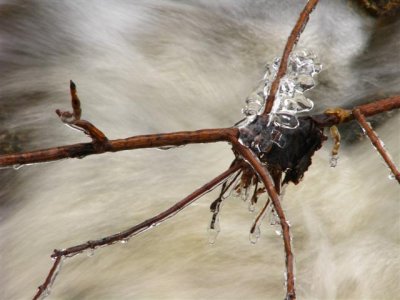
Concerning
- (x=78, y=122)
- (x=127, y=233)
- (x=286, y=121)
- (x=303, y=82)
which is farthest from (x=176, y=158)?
(x=78, y=122)

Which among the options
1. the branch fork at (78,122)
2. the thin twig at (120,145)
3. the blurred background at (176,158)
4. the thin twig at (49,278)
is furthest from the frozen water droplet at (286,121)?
the blurred background at (176,158)

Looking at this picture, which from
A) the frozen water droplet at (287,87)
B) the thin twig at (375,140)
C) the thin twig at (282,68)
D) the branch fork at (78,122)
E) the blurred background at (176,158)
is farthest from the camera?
the blurred background at (176,158)

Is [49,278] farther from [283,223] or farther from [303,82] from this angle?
[303,82]

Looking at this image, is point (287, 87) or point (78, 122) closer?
point (78, 122)

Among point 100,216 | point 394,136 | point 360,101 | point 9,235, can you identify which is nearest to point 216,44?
point 360,101

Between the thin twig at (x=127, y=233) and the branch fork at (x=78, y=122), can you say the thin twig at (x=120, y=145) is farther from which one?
the thin twig at (x=127, y=233)

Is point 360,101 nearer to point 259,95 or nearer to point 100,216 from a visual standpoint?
point 100,216
